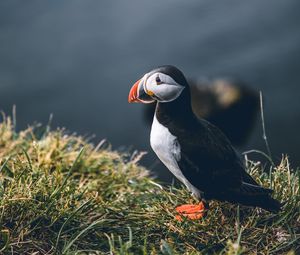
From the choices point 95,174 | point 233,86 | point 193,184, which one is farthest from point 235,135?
point 193,184

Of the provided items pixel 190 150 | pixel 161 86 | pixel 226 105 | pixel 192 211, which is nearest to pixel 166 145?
pixel 190 150

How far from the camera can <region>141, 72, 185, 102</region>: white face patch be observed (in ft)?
14.3

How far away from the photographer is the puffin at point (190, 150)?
4445 mm

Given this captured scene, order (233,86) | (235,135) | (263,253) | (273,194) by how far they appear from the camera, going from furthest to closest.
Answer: (233,86) < (235,135) < (273,194) < (263,253)

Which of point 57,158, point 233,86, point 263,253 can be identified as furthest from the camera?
point 233,86

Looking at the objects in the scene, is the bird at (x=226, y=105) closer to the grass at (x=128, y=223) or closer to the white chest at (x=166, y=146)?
the grass at (x=128, y=223)

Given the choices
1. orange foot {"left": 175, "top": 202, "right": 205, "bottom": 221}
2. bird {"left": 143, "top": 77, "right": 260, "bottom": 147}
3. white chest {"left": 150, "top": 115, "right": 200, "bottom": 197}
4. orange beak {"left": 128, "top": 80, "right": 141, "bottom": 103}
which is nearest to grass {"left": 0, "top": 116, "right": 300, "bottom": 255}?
orange foot {"left": 175, "top": 202, "right": 205, "bottom": 221}

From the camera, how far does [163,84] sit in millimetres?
4367

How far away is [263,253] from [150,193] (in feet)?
3.94

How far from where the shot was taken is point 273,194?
4879mm

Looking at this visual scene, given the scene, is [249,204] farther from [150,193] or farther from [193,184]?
[150,193]

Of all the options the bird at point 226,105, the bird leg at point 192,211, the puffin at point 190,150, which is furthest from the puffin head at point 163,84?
the bird at point 226,105

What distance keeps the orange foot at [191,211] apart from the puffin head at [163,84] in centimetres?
84

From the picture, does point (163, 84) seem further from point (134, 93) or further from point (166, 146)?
point (166, 146)
